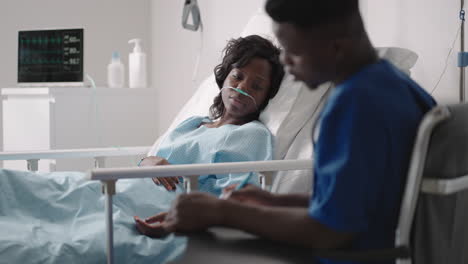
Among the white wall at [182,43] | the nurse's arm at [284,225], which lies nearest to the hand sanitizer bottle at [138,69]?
the white wall at [182,43]

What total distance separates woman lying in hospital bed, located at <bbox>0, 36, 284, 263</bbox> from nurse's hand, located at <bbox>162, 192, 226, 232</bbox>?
486 mm

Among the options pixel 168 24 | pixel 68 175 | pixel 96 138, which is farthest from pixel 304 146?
pixel 168 24

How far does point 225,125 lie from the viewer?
1.75 meters

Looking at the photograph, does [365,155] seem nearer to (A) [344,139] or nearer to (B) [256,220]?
(A) [344,139]

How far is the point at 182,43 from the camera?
10.9 ft

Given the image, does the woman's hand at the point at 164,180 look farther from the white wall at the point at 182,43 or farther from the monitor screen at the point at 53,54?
the monitor screen at the point at 53,54

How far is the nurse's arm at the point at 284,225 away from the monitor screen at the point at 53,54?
2328 mm

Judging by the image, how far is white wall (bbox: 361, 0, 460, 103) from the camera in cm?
148

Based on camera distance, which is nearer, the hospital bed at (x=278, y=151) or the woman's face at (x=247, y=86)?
the hospital bed at (x=278, y=151)

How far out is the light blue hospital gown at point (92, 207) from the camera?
4.12ft

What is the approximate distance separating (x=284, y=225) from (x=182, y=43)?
267 centimetres

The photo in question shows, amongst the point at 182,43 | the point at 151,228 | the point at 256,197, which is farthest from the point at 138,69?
the point at 256,197

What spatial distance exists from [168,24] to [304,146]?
223cm

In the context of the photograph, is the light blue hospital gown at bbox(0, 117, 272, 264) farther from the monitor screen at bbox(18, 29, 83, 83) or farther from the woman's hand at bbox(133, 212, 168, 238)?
the monitor screen at bbox(18, 29, 83, 83)
